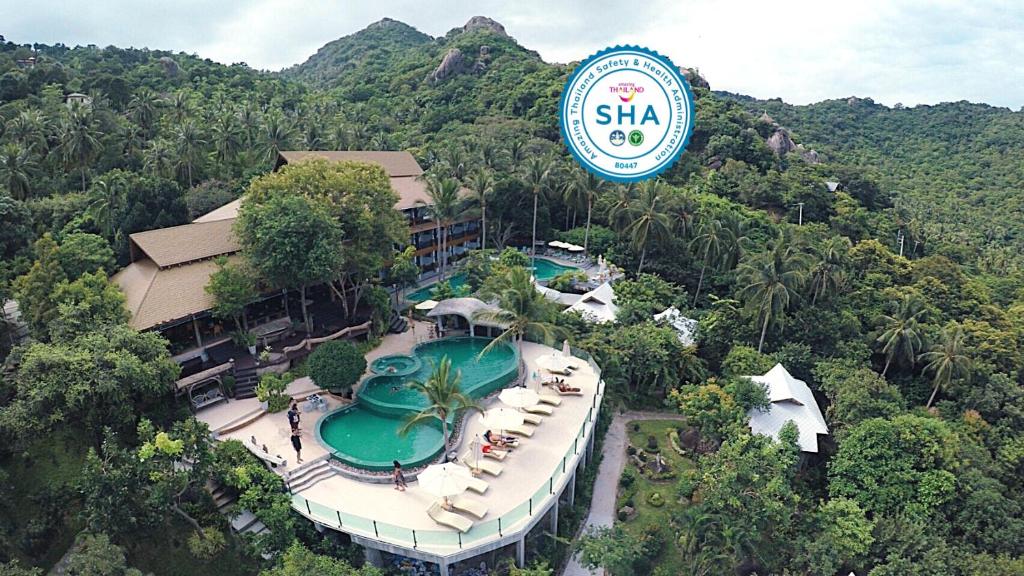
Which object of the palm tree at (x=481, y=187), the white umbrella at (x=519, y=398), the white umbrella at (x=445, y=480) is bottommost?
the white umbrella at (x=445, y=480)

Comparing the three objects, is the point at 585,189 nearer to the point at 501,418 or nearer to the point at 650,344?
the point at 650,344

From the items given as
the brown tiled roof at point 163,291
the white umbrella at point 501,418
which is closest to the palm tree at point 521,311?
the white umbrella at point 501,418

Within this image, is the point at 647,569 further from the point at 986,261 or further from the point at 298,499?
the point at 986,261

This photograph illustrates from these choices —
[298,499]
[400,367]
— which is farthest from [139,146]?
[298,499]

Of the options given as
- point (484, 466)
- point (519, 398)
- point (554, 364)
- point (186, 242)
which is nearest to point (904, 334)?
point (554, 364)

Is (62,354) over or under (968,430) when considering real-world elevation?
over

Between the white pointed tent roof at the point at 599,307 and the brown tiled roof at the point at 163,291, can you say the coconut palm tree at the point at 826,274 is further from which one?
the brown tiled roof at the point at 163,291
